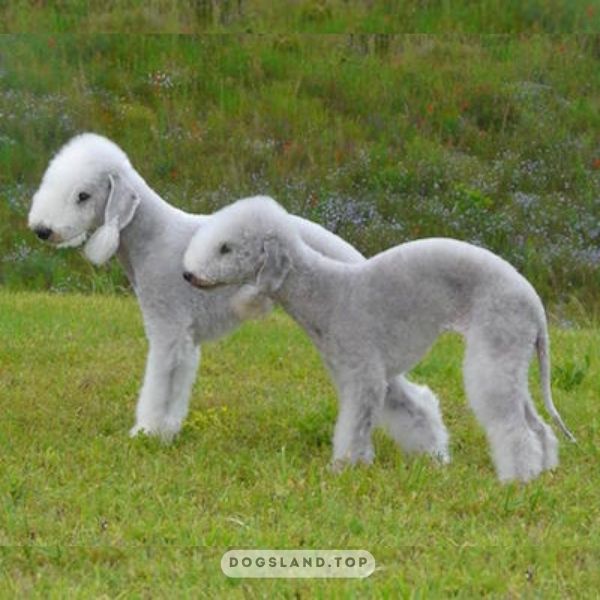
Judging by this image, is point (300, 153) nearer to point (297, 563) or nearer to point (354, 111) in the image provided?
point (354, 111)

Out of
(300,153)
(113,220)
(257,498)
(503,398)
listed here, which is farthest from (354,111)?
(257,498)

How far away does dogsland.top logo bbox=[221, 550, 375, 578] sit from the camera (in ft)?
16.3

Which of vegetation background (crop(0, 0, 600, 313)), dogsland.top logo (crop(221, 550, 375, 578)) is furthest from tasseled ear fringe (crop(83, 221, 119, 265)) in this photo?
vegetation background (crop(0, 0, 600, 313))

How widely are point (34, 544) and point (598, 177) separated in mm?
4348

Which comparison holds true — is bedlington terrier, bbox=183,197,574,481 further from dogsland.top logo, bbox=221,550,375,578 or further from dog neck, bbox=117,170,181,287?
dogsland.top logo, bbox=221,550,375,578

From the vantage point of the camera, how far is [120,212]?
639 cm

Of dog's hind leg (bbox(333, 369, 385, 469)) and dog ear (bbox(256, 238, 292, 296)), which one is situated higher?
dog ear (bbox(256, 238, 292, 296))

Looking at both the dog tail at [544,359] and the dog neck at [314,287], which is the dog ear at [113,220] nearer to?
the dog neck at [314,287]

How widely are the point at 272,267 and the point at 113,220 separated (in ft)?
2.43

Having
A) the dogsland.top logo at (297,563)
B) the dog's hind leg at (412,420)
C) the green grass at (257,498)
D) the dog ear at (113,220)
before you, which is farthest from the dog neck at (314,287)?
the dogsland.top logo at (297,563)

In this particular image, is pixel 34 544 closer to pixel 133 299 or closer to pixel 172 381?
pixel 172 381

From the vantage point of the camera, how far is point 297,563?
5.12m

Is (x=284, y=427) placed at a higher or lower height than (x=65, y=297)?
higher

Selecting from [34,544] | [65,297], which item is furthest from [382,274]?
[65,297]
